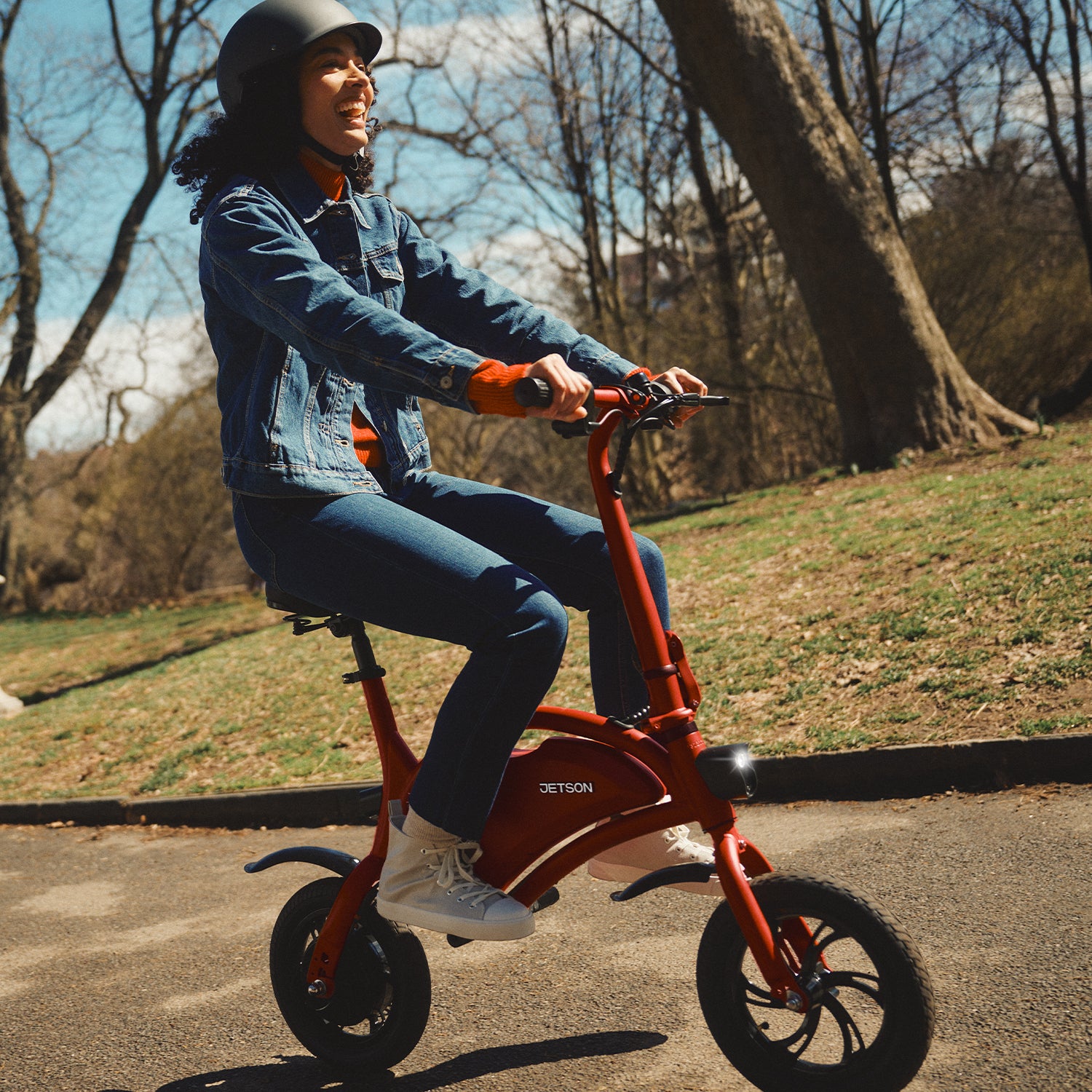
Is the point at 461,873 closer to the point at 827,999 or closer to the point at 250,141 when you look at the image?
the point at 827,999

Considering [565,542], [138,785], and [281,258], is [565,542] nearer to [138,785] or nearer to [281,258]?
[281,258]

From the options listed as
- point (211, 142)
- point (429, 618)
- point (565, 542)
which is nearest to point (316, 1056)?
point (429, 618)

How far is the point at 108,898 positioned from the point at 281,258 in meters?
3.43

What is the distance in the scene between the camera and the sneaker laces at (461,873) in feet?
7.86

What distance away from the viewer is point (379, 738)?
2734 millimetres

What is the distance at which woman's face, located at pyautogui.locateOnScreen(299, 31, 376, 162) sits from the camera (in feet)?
8.39

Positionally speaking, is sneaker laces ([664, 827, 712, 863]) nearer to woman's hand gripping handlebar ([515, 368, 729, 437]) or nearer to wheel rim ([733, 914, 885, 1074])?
wheel rim ([733, 914, 885, 1074])

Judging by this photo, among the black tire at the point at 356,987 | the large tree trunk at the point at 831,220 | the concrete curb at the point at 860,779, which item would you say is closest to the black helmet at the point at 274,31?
the black tire at the point at 356,987

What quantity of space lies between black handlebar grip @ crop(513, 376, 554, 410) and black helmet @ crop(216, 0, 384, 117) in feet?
3.48

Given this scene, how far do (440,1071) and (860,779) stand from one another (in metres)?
2.41

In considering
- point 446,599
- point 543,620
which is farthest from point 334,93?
point 543,620

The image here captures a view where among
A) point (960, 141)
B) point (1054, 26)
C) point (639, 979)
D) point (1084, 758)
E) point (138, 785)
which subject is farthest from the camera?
point (960, 141)

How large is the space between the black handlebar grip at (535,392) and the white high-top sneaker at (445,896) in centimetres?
103

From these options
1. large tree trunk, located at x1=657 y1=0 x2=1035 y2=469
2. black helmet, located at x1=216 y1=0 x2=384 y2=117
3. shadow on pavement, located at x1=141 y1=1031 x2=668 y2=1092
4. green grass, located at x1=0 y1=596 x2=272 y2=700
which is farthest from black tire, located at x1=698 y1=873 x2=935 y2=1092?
green grass, located at x1=0 y1=596 x2=272 y2=700
